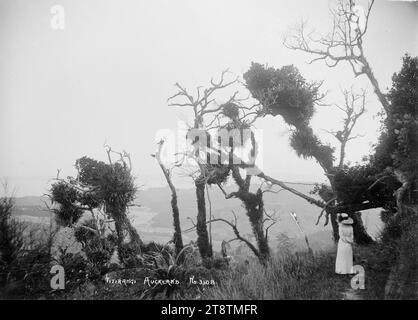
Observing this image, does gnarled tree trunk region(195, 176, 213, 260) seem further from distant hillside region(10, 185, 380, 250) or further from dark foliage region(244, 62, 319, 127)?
distant hillside region(10, 185, 380, 250)

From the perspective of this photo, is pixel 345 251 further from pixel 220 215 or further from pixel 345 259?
pixel 220 215

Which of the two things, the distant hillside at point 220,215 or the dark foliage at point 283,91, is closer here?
the dark foliage at point 283,91

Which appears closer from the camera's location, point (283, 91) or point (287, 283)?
point (287, 283)

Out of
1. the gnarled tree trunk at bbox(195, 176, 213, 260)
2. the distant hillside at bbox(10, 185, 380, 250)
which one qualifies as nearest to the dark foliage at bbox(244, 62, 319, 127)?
the gnarled tree trunk at bbox(195, 176, 213, 260)

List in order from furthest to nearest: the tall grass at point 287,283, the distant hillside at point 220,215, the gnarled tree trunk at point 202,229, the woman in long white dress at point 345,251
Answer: the distant hillside at point 220,215 → the gnarled tree trunk at point 202,229 → the woman in long white dress at point 345,251 → the tall grass at point 287,283

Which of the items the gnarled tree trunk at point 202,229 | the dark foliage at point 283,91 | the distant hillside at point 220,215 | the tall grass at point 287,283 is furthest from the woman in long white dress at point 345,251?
the distant hillside at point 220,215

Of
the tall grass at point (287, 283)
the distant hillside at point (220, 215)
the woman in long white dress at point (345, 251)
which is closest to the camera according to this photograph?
the tall grass at point (287, 283)

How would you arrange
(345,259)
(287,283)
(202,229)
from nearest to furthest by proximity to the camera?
(287,283), (345,259), (202,229)

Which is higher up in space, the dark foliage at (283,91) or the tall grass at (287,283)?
the dark foliage at (283,91)

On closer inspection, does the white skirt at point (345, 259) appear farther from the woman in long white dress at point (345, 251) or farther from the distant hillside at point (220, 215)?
the distant hillside at point (220, 215)

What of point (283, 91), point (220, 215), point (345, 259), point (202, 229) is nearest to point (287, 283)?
point (345, 259)

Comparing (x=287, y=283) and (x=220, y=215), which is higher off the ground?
(x=287, y=283)
